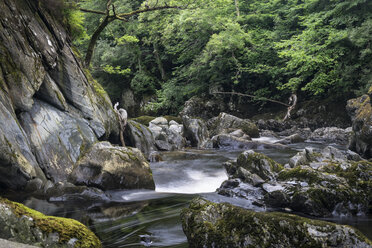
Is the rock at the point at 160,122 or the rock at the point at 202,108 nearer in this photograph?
the rock at the point at 160,122

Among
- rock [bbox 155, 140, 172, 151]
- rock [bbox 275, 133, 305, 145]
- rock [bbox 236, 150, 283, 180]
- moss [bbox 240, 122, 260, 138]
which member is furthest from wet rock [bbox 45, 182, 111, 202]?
moss [bbox 240, 122, 260, 138]

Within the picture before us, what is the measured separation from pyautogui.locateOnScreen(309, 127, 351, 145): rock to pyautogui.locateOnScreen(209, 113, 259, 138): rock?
133 inches

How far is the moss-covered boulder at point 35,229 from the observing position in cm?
339

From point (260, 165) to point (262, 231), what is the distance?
469 centimetres

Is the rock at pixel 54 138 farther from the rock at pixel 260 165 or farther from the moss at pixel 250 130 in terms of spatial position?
the moss at pixel 250 130

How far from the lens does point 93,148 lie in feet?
27.4

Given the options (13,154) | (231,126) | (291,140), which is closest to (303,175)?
(13,154)

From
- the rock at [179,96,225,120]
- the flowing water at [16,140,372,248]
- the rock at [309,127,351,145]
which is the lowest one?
the rock at [309,127,351,145]

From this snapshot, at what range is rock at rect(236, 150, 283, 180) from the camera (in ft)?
26.8

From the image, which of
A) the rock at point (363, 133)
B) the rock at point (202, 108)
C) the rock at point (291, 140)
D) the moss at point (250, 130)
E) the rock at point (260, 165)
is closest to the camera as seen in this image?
the rock at point (260, 165)

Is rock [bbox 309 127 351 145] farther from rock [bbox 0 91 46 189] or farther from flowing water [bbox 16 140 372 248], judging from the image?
rock [bbox 0 91 46 189]

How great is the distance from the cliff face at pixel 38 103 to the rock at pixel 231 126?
987 cm

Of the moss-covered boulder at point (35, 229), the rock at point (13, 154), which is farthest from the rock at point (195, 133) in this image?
the moss-covered boulder at point (35, 229)

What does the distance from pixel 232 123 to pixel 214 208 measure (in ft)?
51.9
